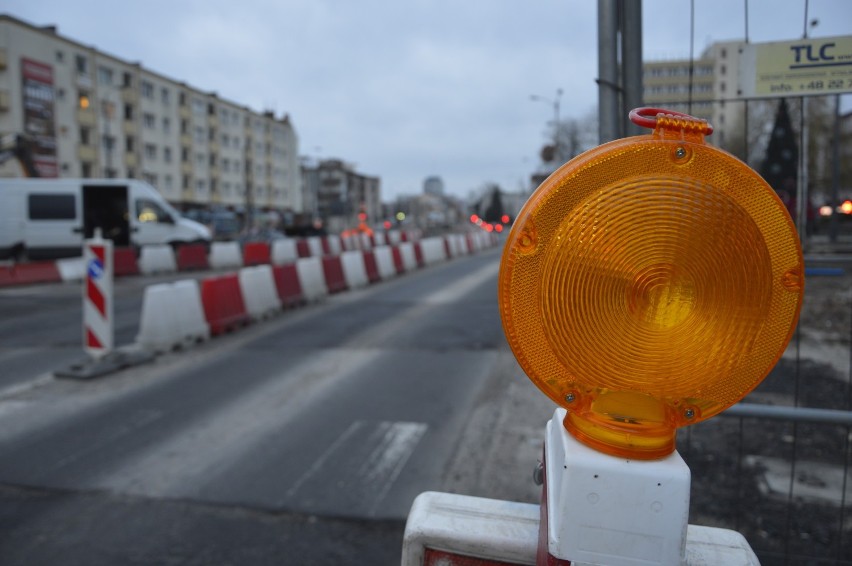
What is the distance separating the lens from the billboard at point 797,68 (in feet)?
7.28

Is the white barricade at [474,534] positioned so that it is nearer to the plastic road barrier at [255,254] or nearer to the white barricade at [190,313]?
the white barricade at [190,313]

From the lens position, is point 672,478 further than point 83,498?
No

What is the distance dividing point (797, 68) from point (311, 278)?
11518 mm

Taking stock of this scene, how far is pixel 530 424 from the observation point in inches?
221

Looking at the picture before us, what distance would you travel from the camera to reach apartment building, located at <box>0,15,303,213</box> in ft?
145

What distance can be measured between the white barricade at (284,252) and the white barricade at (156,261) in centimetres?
389

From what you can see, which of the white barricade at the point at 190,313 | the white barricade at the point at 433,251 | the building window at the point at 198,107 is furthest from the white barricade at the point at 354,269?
the building window at the point at 198,107

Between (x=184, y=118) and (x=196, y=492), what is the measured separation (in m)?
66.2

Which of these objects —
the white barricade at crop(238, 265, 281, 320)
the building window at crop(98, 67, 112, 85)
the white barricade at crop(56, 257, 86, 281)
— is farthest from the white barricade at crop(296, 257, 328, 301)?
the building window at crop(98, 67, 112, 85)

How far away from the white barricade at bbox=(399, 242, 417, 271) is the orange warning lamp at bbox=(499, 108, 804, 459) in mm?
18551

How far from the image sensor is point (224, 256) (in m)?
21.6

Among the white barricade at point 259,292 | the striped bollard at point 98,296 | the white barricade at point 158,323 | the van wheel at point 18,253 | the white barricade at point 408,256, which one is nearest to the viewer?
the striped bollard at point 98,296

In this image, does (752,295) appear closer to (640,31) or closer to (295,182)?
(640,31)

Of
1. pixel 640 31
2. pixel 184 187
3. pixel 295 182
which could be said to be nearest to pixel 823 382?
pixel 640 31
